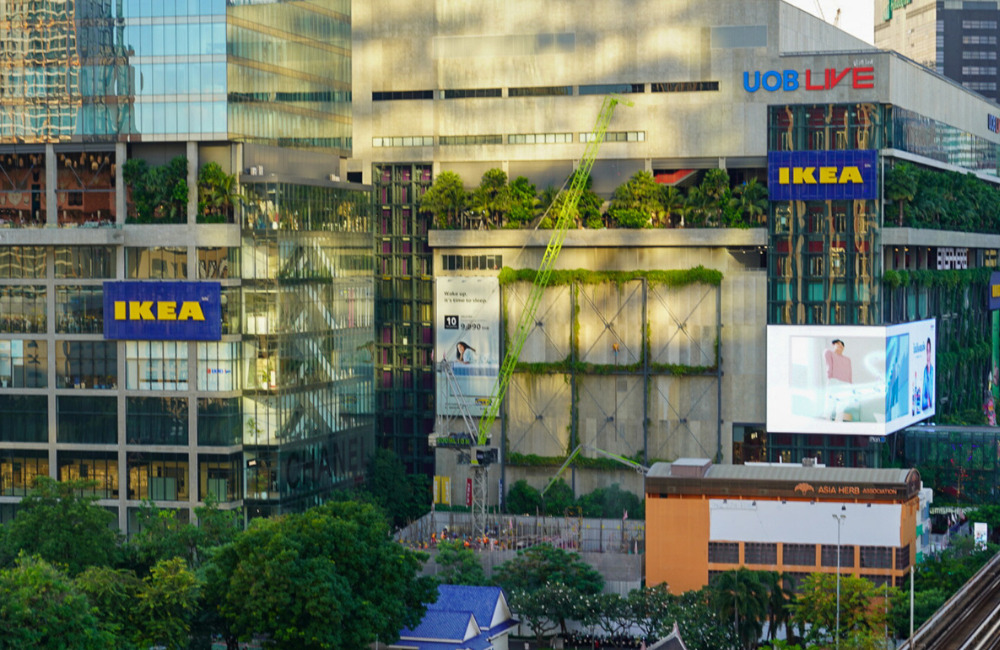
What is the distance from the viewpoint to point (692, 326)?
161750mm

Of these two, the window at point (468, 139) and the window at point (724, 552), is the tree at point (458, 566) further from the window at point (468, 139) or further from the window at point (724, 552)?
the window at point (468, 139)

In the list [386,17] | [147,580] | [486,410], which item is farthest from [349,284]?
[147,580]

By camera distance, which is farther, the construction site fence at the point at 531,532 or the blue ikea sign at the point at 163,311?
the construction site fence at the point at 531,532

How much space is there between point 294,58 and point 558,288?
33019mm

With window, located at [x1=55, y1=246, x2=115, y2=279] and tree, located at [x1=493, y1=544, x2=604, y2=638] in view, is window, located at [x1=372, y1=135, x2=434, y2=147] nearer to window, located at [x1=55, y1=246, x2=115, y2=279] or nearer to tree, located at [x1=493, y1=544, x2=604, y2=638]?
window, located at [x1=55, y1=246, x2=115, y2=279]

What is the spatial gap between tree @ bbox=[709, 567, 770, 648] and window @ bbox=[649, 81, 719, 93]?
186ft

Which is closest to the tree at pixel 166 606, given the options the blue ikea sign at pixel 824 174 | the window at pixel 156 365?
the window at pixel 156 365

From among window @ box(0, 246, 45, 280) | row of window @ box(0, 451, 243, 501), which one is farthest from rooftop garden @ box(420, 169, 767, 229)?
window @ box(0, 246, 45, 280)

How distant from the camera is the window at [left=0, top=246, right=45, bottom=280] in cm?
15138

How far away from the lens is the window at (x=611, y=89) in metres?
167

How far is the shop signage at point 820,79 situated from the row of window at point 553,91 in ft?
18.9

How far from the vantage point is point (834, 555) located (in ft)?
447

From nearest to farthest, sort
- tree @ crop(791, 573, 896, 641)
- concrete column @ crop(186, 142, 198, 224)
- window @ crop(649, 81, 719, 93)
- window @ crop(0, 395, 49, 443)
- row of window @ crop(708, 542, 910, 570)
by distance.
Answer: tree @ crop(791, 573, 896, 641) < row of window @ crop(708, 542, 910, 570) < concrete column @ crop(186, 142, 198, 224) < window @ crop(0, 395, 49, 443) < window @ crop(649, 81, 719, 93)

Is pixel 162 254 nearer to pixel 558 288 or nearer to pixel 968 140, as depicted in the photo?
pixel 558 288
